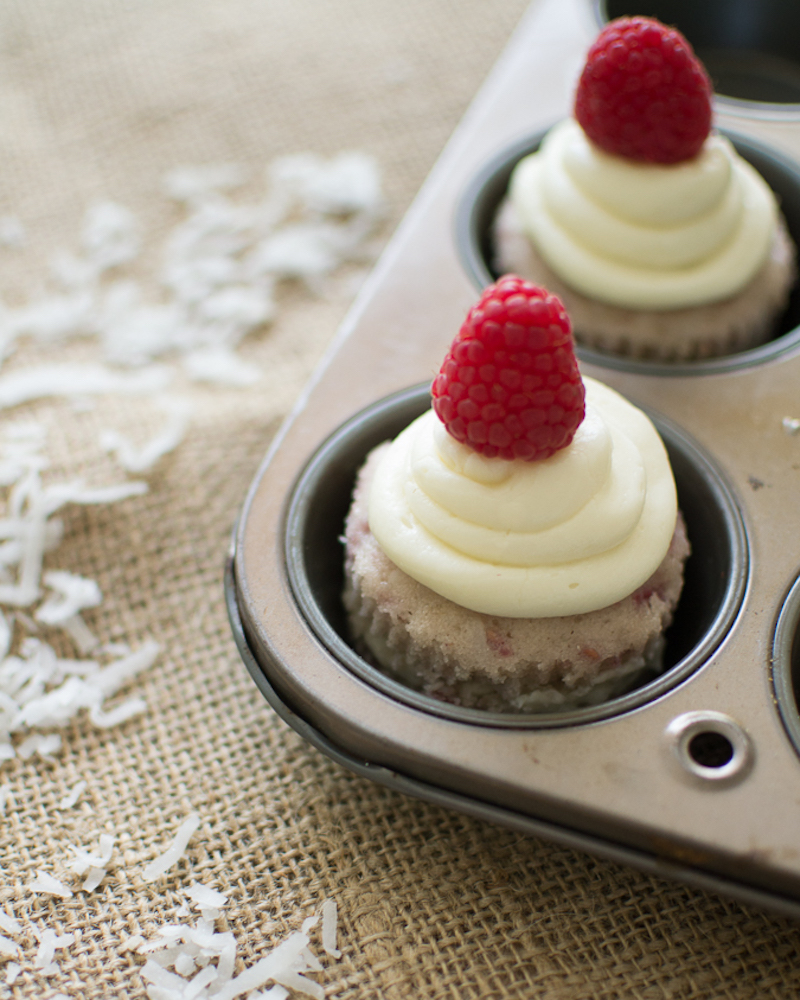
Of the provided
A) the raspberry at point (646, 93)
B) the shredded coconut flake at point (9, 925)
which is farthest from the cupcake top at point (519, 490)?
the shredded coconut flake at point (9, 925)

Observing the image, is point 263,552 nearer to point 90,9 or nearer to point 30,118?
point 30,118

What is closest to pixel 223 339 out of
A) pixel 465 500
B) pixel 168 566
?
pixel 168 566

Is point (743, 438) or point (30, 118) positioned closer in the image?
point (743, 438)

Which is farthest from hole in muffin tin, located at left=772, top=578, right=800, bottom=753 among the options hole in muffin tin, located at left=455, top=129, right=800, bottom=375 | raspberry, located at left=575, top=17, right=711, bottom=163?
raspberry, located at left=575, top=17, right=711, bottom=163

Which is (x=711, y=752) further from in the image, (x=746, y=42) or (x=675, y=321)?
(x=746, y=42)

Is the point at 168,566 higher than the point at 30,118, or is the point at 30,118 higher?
the point at 30,118

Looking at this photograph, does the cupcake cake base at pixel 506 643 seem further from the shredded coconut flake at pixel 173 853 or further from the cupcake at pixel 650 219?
the cupcake at pixel 650 219

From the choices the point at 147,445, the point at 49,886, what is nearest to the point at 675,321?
the point at 147,445
